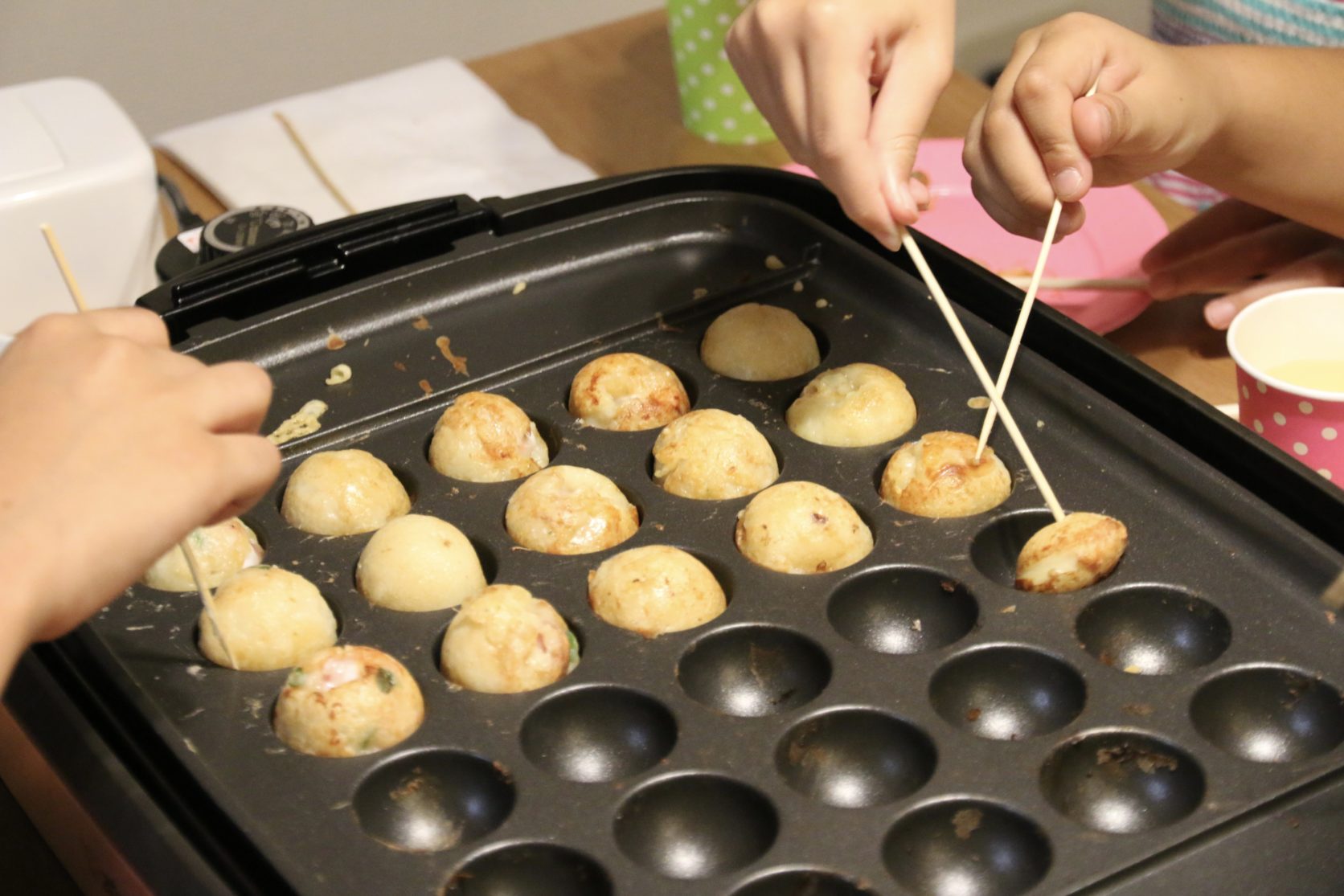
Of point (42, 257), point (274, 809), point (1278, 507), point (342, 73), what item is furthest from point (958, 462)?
point (342, 73)

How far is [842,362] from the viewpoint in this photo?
146cm

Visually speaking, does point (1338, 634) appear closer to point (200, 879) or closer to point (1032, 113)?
point (1032, 113)

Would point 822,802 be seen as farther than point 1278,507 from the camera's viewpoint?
No

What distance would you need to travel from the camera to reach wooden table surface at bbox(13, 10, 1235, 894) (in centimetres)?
177

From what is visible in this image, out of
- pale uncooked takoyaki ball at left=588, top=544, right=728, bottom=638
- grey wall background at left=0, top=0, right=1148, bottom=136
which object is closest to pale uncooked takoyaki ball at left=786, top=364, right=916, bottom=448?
pale uncooked takoyaki ball at left=588, top=544, right=728, bottom=638

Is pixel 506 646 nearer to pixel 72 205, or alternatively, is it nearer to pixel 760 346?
pixel 760 346

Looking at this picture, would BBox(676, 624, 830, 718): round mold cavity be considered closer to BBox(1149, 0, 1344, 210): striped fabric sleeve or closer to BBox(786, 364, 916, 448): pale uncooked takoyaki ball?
BBox(786, 364, 916, 448): pale uncooked takoyaki ball

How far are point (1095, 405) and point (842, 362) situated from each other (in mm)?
280

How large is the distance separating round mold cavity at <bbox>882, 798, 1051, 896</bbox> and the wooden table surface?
0.87 meters

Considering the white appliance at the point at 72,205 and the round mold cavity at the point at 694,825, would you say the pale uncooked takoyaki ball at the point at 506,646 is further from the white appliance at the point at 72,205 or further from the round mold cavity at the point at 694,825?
the white appliance at the point at 72,205

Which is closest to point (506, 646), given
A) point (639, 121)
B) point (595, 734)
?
point (595, 734)

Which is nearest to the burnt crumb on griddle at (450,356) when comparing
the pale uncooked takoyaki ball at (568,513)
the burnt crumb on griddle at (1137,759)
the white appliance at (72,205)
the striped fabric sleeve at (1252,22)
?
the pale uncooked takoyaki ball at (568,513)

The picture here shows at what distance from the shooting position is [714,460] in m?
1.32

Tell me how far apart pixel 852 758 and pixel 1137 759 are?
215mm
